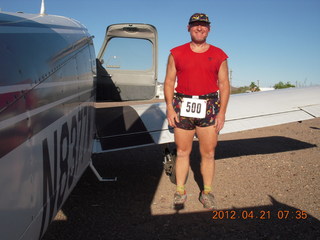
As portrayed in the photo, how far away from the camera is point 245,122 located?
4.81 m

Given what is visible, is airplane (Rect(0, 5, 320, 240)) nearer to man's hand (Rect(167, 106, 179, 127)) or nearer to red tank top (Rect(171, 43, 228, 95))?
man's hand (Rect(167, 106, 179, 127))

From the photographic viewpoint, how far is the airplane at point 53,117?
1.55 meters

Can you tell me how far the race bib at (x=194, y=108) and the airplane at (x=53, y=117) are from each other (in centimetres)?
104

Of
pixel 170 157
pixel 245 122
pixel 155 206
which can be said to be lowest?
pixel 155 206

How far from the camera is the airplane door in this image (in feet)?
21.4

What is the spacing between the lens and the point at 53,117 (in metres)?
2.15

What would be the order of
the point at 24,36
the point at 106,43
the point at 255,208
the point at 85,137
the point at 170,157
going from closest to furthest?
the point at 24,36 < the point at 85,137 < the point at 255,208 < the point at 170,157 < the point at 106,43

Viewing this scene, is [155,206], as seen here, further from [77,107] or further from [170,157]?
[77,107]

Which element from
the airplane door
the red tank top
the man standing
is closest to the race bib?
the man standing

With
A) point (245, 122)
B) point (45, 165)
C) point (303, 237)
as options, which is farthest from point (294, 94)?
point (45, 165)

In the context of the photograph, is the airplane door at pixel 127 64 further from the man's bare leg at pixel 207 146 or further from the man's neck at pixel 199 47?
the man's bare leg at pixel 207 146

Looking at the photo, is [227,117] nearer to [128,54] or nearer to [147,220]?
[147,220]

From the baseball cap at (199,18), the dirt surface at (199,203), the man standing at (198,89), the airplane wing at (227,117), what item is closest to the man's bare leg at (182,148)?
the man standing at (198,89)

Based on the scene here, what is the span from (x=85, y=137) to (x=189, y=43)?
5.20ft
